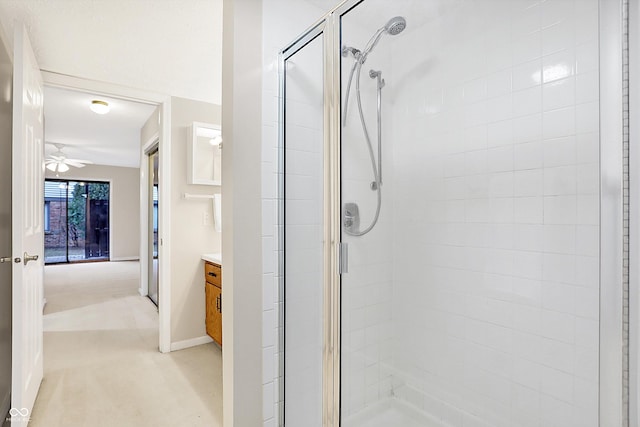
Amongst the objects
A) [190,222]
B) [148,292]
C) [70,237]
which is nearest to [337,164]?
[190,222]

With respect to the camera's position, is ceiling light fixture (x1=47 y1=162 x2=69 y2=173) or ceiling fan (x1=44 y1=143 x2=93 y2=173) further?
ceiling light fixture (x1=47 y1=162 x2=69 y2=173)

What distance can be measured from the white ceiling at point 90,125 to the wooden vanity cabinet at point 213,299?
1.72 meters

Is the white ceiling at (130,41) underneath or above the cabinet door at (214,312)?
above

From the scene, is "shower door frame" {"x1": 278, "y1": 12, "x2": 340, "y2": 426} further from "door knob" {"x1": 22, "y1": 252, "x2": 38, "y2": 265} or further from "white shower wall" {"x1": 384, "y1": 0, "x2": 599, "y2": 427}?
"door knob" {"x1": 22, "y1": 252, "x2": 38, "y2": 265}

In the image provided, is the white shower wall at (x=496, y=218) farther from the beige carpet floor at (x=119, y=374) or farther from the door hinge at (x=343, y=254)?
the beige carpet floor at (x=119, y=374)

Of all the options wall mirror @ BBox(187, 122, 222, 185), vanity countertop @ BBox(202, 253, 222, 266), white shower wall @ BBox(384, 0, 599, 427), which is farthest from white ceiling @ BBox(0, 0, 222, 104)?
vanity countertop @ BBox(202, 253, 222, 266)

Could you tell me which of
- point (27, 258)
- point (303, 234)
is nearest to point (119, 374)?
point (27, 258)

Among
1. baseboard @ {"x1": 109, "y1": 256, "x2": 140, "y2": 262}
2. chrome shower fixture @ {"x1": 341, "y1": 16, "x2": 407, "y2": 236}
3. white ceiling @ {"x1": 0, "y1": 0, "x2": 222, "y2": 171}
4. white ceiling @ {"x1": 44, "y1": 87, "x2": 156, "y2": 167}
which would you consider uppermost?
white ceiling @ {"x1": 44, "y1": 87, "x2": 156, "y2": 167}

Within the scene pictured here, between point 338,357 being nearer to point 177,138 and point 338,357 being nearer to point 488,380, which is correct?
point 488,380

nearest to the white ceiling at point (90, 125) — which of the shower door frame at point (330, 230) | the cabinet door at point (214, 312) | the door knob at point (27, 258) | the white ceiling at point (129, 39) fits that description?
the white ceiling at point (129, 39)

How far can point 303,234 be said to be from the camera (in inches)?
63.1

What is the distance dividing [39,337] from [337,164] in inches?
91.8

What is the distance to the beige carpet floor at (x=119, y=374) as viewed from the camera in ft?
6.60

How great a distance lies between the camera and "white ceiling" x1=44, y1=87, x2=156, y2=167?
12.3ft
